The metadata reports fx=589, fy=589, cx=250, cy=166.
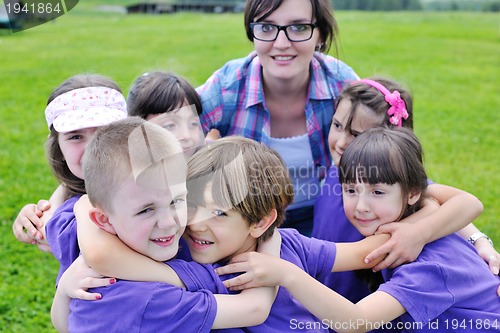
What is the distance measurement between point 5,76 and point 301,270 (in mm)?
10941

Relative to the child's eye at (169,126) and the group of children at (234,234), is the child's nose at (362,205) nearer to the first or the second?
the group of children at (234,234)

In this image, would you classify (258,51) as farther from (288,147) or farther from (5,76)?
A: (5,76)

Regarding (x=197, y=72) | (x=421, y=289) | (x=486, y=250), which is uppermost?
(x=421, y=289)

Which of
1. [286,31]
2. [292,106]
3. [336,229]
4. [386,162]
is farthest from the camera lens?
[292,106]

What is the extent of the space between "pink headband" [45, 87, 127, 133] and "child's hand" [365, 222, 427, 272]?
4.15ft

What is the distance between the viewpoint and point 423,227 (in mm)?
2494

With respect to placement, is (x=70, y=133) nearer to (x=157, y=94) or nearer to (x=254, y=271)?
(x=157, y=94)

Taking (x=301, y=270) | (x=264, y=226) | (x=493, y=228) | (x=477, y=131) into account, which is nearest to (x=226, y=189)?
(x=264, y=226)

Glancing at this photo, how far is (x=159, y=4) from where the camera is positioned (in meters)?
26.5

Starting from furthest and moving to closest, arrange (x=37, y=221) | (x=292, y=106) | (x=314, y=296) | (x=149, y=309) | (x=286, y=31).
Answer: (x=292, y=106) < (x=286, y=31) < (x=37, y=221) < (x=314, y=296) < (x=149, y=309)

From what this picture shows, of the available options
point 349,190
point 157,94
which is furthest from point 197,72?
point 349,190

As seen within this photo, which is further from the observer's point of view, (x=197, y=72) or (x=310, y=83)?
(x=197, y=72)

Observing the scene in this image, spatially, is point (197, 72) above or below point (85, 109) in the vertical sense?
below

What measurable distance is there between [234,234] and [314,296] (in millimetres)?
366
